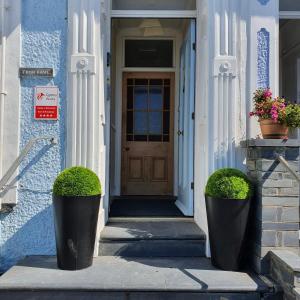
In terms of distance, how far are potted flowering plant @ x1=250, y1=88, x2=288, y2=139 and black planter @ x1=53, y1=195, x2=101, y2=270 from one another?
159 cm

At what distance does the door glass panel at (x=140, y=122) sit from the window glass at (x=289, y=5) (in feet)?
8.47

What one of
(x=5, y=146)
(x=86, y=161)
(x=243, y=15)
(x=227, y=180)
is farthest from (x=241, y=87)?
(x=5, y=146)

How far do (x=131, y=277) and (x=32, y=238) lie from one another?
1.14 metres

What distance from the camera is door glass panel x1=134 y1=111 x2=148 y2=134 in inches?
234

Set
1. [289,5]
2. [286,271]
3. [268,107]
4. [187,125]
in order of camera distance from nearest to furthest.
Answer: [286,271] < [268,107] < [289,5] < [187,125]

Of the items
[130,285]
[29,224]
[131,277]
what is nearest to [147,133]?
[29,224]

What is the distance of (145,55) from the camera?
19.2 ft

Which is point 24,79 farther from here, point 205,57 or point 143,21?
point 143,21

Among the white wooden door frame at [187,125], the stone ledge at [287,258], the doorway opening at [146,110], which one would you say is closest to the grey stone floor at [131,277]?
the stone ledge at [287,258]

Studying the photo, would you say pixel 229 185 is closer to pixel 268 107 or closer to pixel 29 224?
pixel 268 107

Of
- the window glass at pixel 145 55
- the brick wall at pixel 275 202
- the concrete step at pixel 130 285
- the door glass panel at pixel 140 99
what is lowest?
the concrete step at pixel 130 285

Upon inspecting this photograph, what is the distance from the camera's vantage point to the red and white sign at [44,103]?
3.64m

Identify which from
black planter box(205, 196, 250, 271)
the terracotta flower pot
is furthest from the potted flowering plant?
black planter box(205, 196, 250, 271)

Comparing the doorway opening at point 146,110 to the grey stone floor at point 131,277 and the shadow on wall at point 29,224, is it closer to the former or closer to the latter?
the shadow on wall at point 29,224
